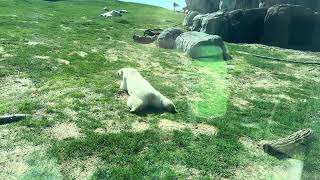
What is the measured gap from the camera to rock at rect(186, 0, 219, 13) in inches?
2806

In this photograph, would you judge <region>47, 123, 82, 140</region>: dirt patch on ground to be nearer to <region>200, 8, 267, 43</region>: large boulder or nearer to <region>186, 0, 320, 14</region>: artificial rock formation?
<region>200, 8, 267, 43</region>: large boulder

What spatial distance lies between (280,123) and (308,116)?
1.91 m

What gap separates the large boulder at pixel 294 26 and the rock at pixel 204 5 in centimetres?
2998

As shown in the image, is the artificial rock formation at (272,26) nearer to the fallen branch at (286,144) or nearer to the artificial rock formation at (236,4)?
the artificial rock formation at (236,4)

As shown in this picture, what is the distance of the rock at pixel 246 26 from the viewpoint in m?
42.2

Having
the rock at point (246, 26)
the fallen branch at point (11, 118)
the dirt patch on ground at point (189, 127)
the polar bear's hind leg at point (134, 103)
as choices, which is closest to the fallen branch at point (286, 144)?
the dirt patch on ground at point (189, 127)

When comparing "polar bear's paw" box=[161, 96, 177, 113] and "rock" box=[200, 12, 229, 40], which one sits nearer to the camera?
"polar bear's paw" box=[161, 96, 177, 113]

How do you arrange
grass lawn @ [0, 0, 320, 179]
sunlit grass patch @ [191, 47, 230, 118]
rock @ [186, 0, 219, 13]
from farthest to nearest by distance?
rock @ [186, 0, 219, 13] → sunlit grass patch @ [191, 47, 230, 118] → grass lawn @ [0, 0, 320, 179]

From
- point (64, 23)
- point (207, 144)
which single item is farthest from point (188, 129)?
point (64, 23)

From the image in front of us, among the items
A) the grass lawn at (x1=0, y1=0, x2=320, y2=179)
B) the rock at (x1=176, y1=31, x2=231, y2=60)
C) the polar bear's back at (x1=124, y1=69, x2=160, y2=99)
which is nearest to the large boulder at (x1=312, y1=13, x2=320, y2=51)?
the grass lawn at (x1=0, y1=0, x2=320, y2=179)

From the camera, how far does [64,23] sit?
4709cm

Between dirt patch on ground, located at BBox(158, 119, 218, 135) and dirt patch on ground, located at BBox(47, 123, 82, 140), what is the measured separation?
332cm

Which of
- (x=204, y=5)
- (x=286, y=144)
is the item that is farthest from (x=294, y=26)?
(x=204, y=5)

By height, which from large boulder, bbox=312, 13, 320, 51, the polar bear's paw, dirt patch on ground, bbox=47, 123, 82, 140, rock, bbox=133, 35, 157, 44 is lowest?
dirt patch on ground, bbox=47, 123, 82, 140
